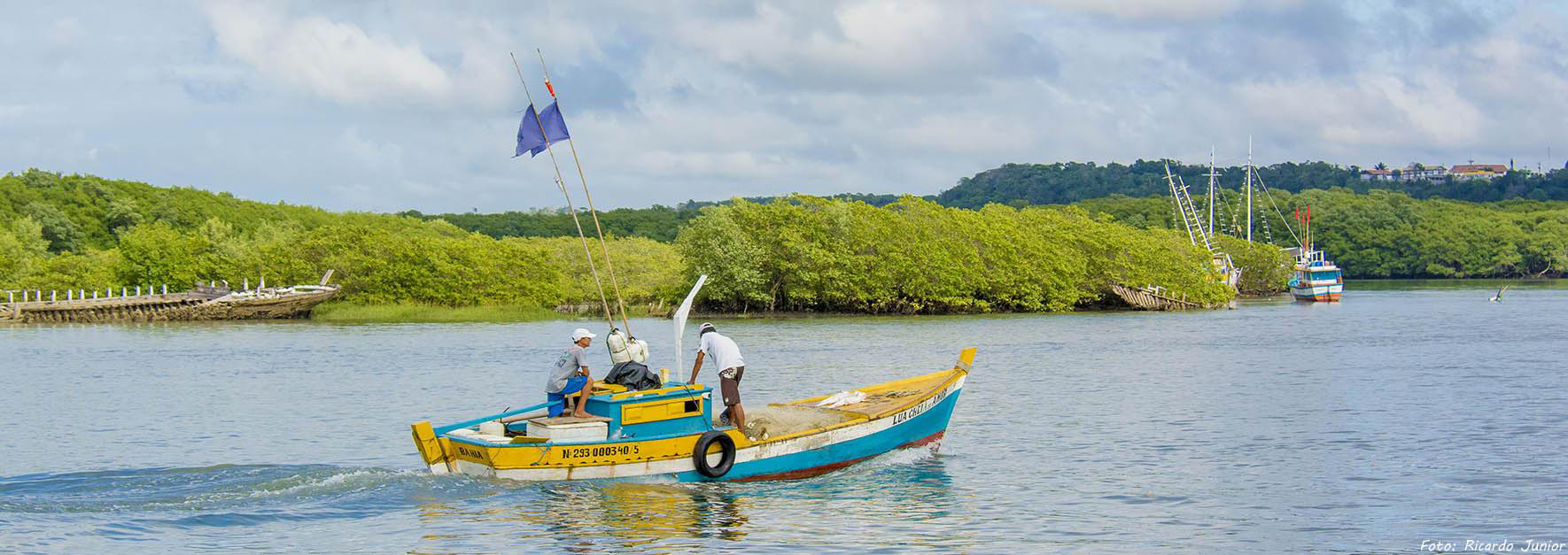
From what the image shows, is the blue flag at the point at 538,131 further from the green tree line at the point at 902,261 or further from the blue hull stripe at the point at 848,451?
the green tree line at the point at 902,261

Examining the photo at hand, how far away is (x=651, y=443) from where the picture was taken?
18.2 m

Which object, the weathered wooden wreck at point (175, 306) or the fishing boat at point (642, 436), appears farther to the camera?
the weathered wooden wreck at point (175, 306)

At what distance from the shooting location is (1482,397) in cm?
2973

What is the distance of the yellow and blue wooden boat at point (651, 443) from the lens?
17953 mm

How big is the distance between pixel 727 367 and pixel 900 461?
3.69 m

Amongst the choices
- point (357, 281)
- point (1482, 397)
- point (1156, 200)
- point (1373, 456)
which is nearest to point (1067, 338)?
point (1482, 397)

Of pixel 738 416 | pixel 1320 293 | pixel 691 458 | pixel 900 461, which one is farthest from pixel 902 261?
pixel 691 458

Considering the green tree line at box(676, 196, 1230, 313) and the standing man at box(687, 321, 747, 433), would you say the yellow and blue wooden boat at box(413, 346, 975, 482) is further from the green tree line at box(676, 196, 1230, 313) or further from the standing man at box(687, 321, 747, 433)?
the green tree line at box(676, 196, 1230, 313)

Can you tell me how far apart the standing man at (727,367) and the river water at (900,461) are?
3.35ft

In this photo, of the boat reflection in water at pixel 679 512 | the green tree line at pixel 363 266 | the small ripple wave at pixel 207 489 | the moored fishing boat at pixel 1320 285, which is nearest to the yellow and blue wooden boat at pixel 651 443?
the boat reflection in water at pixel 679 512

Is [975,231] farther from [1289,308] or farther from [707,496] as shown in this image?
[707,496]

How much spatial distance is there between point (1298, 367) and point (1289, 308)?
52.7 metres

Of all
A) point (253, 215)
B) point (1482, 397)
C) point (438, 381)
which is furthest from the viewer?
point (253, 215)

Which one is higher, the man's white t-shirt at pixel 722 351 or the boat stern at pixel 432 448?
the man's white t-shirt at pixel 722 351
